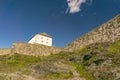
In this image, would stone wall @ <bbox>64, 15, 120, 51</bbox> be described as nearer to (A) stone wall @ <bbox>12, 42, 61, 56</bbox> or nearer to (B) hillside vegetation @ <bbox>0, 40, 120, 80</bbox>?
(B) hillside vegetation @ <bbox>0, 40, 120, 80</bbox>

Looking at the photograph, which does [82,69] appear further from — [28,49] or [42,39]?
[42,39]

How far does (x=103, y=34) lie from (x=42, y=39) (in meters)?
49.9

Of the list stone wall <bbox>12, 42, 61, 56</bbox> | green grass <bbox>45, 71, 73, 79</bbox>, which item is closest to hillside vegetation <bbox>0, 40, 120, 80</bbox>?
green grass <bbox>45, 71, 73, 79</bbox>

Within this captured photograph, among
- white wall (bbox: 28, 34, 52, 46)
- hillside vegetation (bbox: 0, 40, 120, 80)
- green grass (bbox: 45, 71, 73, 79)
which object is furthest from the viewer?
white wall (bbox: 28, 34, 52, 46)

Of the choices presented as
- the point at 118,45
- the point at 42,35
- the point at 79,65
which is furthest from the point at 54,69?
the point at 42,35

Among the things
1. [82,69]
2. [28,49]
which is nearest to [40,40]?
[28,49]

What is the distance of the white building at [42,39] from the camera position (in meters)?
105

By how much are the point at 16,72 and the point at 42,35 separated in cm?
6419

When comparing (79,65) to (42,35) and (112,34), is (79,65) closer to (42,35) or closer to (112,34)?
(112,34)

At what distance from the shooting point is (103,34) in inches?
2394

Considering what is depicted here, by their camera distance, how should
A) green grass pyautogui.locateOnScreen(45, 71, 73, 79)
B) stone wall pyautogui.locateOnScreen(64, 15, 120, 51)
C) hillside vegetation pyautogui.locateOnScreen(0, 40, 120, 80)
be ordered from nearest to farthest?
hillside vegetation pyautogui.locateOnScreen(0, 40, 120, 80), green grass pyautogui.locateOnScreen(45, 71, 73, 79), stone wall pyautogui.locateOnScreen(64, 15, 120, 51)

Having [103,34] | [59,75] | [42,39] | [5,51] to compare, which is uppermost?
[42,39]

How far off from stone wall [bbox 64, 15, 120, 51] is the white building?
35546mm

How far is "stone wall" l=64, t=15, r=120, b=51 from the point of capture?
5703 centimetres
